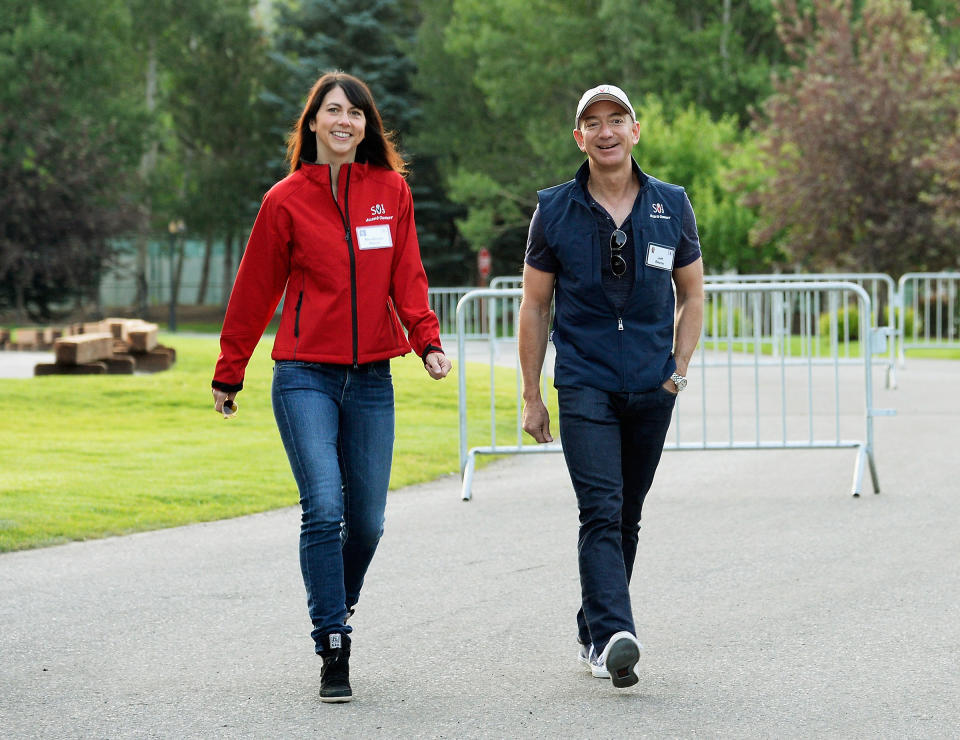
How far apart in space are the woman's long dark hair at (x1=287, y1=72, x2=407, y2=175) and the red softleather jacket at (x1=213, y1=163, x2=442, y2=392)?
7 centimetres

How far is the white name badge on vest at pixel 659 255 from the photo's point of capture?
16.3ft


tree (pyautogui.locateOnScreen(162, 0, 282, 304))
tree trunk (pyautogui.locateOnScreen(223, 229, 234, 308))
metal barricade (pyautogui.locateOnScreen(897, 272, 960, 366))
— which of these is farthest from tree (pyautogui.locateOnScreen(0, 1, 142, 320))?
metal barricade (pyautogui.locateOnScreen(897, 272, 960, 366))

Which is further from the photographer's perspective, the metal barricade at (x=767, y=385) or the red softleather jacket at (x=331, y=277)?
the metal barricade at (x=767, y=385)

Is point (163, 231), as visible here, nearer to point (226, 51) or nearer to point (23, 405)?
point (226, 51)

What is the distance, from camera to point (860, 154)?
33500 mm

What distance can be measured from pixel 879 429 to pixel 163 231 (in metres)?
51.8

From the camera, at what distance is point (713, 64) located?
53.0 m

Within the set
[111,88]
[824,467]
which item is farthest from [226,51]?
[824,467]

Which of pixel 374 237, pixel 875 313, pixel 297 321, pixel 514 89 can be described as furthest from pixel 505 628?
pixel 514 89

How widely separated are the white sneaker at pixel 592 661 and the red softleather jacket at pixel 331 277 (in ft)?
3.79

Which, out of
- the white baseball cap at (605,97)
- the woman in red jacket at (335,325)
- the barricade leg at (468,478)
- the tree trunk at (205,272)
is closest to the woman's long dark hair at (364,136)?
the woman in red jacket at (335,325)

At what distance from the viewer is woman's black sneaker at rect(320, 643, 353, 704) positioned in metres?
4.77

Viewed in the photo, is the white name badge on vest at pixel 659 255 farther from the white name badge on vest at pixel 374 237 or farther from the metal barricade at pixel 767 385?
the metal barricade at pixel 767 385

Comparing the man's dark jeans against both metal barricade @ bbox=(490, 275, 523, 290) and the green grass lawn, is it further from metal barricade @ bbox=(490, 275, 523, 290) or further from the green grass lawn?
metal barricade @ bbox=(490, 275, 523, 290)
